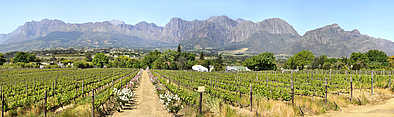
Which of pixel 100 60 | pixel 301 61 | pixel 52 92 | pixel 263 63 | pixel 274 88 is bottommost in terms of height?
pixel 100 60

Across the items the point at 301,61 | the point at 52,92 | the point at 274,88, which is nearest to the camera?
the point at 52,92

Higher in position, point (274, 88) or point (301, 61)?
point (274, 88)

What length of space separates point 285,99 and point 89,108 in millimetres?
9485

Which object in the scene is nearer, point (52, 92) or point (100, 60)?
point (52, 92)

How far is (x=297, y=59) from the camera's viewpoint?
336 feet

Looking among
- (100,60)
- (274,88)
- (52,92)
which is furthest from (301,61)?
(52,92)

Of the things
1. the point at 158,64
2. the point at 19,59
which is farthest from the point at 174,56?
the point at 19,59

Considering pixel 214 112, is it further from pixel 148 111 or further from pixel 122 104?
pixel 122 104

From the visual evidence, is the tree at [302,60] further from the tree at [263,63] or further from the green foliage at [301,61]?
the tree at [263,63]

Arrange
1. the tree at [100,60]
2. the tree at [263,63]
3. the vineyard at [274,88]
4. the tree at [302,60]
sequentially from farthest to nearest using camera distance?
the tree at [100,60] < the tree at [302,60] < the tree at [263,63] < the vineyard at [274,88]

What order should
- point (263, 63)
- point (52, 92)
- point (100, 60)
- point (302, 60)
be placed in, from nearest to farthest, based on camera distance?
point (52, 92) < point (263, 63) < point (302, 60) < point (100, 60)

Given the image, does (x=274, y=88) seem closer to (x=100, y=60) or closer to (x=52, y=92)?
(x=52, y=92)

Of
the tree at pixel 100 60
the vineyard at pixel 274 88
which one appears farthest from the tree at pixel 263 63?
the tree at pixel 100 60

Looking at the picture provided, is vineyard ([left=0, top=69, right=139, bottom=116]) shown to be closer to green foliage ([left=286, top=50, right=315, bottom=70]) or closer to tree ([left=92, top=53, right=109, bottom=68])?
tree ([left=92, top=53, right=109, bottom=68])
